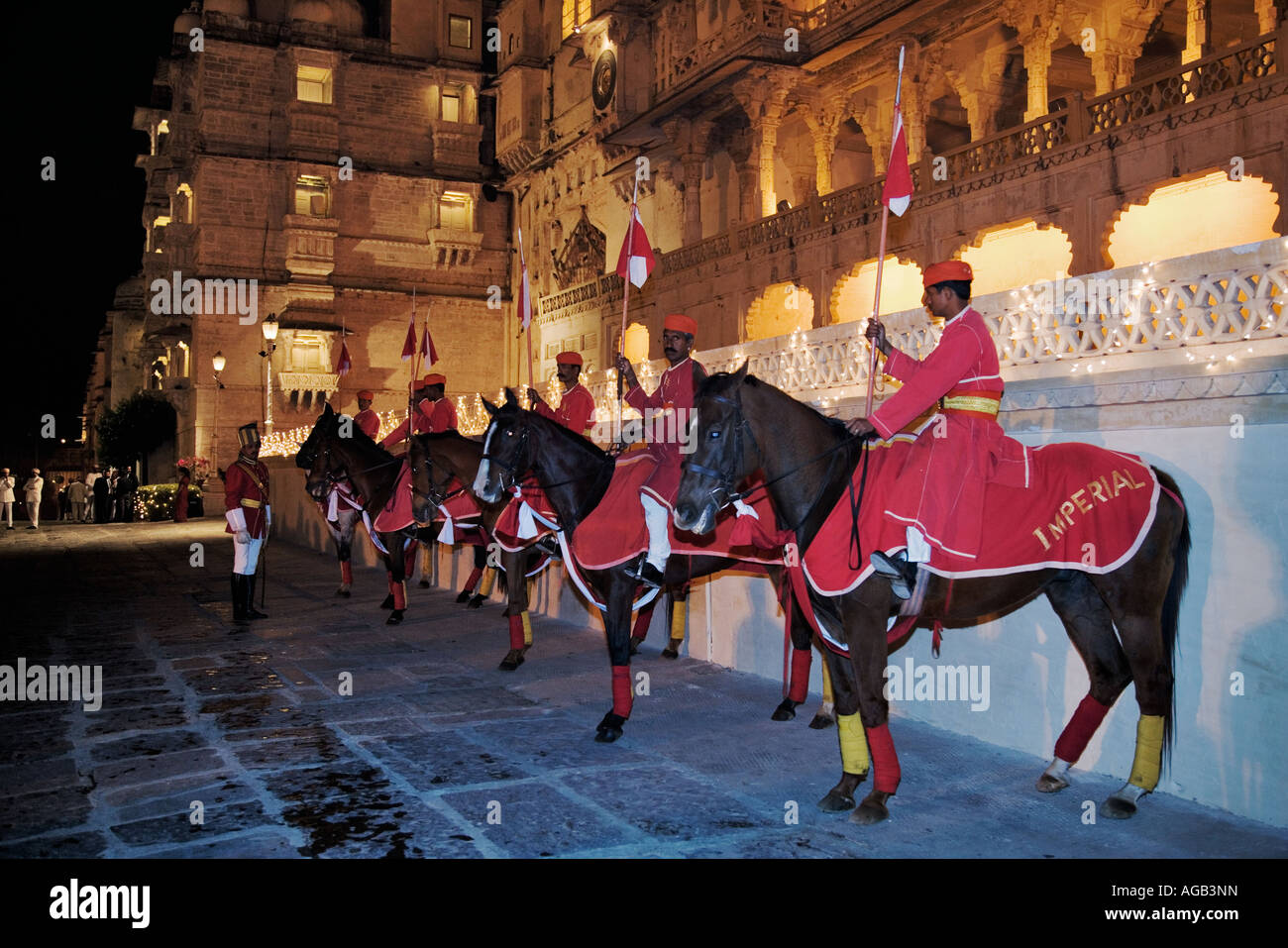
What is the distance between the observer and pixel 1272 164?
12.5m

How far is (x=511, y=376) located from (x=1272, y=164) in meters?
32.3

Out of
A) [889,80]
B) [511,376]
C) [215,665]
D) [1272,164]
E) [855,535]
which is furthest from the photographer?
[511,376]

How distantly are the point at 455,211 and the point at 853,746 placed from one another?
133 ft

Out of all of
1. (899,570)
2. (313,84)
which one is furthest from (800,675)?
(313,84)

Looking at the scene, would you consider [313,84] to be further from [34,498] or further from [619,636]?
[619,636]

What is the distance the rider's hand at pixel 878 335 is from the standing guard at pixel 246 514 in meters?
8.66

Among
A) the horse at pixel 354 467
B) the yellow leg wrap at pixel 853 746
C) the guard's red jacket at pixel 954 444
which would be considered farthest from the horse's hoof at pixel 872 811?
the horse at pixel 354 467

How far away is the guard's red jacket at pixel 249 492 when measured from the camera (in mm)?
12039

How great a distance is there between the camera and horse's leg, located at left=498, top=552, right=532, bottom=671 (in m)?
9.49

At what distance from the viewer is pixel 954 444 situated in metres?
5.27

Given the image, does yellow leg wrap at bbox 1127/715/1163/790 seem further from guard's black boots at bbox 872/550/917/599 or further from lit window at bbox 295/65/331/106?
lit window at bbox 295/65/331/106

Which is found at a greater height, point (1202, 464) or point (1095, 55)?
point (1095, 55)

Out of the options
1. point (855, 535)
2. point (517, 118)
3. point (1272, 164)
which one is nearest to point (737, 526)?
point (855, 535)
